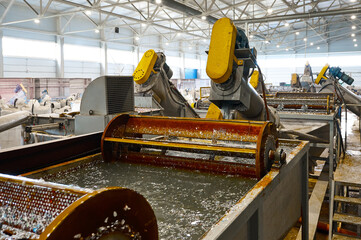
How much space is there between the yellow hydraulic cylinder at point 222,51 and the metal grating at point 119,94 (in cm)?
119

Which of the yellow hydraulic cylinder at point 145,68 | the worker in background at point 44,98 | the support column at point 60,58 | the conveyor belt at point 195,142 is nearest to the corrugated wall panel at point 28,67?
the support column at point 60,58

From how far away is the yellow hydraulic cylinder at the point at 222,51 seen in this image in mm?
2893

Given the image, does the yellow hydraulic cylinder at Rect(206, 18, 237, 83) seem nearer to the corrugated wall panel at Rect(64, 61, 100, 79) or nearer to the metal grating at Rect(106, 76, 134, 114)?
the metal grating at Rect(106, 76, 134, 114)

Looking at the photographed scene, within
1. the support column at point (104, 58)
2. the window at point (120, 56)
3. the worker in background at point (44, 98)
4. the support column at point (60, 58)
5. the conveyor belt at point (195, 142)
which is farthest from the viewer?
the window at point (120, 56)

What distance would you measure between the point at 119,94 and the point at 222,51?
1396mm

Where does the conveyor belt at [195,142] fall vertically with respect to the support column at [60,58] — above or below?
below

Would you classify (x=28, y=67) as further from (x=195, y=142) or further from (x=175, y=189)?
(x=175, y=189)

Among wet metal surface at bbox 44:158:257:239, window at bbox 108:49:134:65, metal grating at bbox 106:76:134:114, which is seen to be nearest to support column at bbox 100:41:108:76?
window at bbox 108:49:134:65

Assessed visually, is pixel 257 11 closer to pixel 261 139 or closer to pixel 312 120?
pixel 312 120

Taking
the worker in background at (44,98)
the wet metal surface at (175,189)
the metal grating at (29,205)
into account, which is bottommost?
the wet metal surface at (175,189)

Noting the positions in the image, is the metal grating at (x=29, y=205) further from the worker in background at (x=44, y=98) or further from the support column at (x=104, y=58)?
the support column at (x=104, y=58)

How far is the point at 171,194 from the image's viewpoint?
204 cm

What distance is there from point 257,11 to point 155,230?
17.4 m

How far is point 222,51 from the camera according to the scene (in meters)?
2.92
